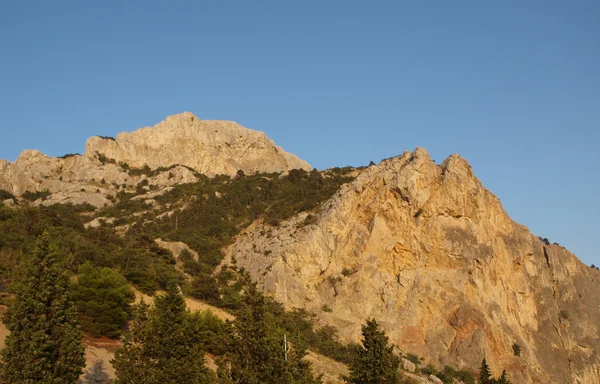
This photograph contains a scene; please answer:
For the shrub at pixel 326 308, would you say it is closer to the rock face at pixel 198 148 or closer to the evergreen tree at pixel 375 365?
the evergreen tree at pixel 375 365

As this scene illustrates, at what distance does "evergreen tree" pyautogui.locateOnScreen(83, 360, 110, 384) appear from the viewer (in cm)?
2859

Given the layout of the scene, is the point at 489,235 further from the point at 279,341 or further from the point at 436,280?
the point at 279,341

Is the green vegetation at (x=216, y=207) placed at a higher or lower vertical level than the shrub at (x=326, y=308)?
higher

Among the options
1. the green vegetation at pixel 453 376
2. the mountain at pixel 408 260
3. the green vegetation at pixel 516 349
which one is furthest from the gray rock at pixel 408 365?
the green vegetation at pixel 516 349

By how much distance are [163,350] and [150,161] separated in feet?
225

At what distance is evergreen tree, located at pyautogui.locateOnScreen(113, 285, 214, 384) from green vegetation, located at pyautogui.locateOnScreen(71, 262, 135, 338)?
11.2 metres

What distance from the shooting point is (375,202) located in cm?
5550

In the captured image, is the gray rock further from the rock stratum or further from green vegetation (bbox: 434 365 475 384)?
the rock stratum

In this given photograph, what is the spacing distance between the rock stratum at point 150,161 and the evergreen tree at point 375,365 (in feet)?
180

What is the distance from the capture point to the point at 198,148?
92938 mm

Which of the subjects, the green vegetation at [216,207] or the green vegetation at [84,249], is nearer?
the green vegetation at [84,249]

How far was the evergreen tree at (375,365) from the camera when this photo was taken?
27.7 meters

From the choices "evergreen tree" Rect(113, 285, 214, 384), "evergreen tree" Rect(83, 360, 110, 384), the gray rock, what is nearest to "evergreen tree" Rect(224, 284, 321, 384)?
"evergreen tree" Rect(113, 285, 214, 384)

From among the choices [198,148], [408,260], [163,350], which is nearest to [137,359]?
[163,350]
